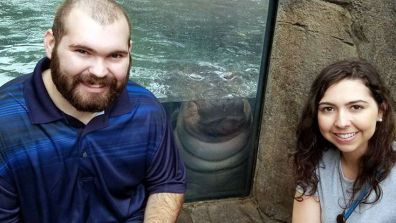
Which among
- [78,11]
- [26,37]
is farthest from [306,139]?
[26,37]

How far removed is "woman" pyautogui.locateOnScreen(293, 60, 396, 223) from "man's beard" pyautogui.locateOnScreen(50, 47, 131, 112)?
0.88m

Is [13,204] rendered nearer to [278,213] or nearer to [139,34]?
[139,34]

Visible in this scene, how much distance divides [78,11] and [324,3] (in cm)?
133

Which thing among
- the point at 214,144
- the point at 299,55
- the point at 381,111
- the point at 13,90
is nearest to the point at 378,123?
the point at 381,111

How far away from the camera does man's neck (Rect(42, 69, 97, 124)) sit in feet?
6.69

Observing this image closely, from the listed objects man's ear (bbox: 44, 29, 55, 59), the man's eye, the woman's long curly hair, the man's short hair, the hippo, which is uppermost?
the man's short hair

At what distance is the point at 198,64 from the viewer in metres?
3.24

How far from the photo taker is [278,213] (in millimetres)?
3363

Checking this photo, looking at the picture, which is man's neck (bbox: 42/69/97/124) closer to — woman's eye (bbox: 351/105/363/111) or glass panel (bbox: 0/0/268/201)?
glass panel (bbox: 0/0/268/201)

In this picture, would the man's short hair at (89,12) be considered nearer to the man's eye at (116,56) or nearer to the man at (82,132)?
the man at (82,132)

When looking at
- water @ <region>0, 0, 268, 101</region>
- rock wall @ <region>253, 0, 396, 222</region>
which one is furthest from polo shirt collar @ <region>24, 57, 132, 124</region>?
rock wall @ <region>253, 0, 396, 222</region>

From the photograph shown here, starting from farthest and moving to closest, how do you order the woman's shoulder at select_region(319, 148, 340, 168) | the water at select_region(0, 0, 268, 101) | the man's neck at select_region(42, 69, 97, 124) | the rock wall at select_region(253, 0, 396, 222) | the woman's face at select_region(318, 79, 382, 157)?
the water at select_region(0, 0, 268, 101), the rock wall at select_region(253, 0, 396, 222), the woman's shoulder at select_region(319, 148, 340, 168), the woman's face at select_region(318, 79, 382, 157), the man's neck at select_region(42, 69, 97, 124)

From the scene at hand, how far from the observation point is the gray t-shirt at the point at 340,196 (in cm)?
223

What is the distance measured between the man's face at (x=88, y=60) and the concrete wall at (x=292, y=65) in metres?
1.17
